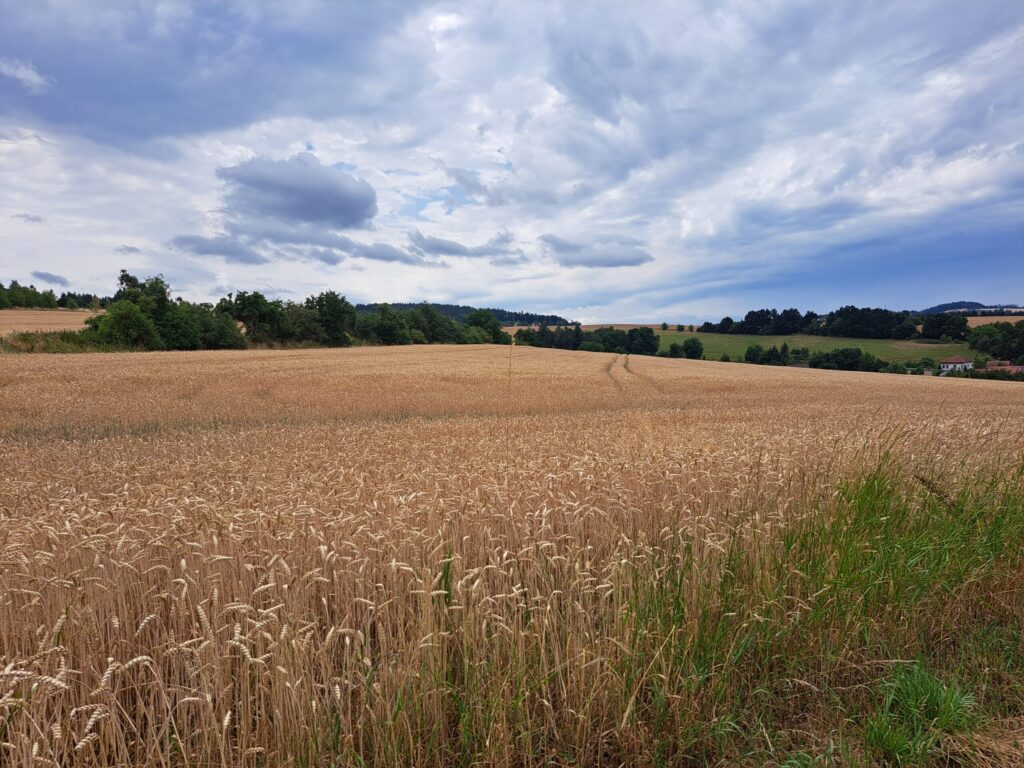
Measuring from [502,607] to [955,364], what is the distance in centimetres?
10140

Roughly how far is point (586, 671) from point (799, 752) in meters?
1.10

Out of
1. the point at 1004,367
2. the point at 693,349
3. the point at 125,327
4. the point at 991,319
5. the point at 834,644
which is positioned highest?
the point at 991,319

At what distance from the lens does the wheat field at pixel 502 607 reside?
8.50 feet

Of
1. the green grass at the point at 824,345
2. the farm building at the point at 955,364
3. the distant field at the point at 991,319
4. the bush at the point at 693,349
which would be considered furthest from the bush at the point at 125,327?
the distant field at the point at 991,319

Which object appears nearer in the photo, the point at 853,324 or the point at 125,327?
the point at 125,327

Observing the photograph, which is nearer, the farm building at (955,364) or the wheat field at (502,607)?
the wheat field at (502,607)

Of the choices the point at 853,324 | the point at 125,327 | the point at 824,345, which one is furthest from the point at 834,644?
the point at 853,324

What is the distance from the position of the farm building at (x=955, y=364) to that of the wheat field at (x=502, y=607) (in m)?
90.1

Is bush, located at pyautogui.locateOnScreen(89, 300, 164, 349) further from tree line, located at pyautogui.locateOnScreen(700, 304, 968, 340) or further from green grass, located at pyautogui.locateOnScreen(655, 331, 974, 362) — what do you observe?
tree line, located at pyautogui.locateOnScreen(700, 304, 968, 340)

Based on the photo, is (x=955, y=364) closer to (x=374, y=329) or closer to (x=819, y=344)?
(x=819, y=344)

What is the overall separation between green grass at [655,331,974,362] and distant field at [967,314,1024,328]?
7938mm

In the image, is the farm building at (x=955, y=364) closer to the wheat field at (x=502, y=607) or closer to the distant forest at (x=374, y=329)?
the distant forest at (x=374, y=329)

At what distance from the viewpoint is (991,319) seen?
98938mm

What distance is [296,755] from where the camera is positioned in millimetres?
2467
